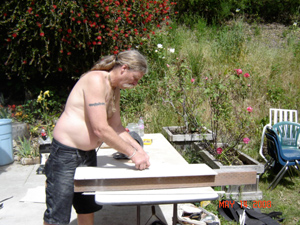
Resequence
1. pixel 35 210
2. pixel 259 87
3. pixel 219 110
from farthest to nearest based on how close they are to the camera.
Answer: pixel 259 87
pixel 219 110
pixel 35 210

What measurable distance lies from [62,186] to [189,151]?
2758mm

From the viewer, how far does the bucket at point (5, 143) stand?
14.9 ft

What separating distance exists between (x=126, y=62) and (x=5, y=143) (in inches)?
134

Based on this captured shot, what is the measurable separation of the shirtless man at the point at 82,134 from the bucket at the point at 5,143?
9.42 feet

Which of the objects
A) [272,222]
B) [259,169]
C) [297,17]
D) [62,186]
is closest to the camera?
[62,186]

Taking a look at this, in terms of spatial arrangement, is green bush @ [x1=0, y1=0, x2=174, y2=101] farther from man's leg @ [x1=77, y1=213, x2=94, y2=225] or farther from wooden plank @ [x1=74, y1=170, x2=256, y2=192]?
wooden plank @ [x1=74, y1=170, x2=256, y2=192]

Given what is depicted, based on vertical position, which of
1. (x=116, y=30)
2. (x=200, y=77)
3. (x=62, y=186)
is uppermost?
(x=116, y=30)

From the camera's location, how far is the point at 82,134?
6.70ft

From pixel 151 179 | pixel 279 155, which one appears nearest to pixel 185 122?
pixel 279 155

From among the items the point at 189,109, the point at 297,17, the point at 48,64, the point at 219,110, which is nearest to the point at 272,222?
the point at 219,110

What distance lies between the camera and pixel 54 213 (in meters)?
2.01

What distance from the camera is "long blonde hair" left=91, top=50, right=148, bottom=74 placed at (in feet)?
6.61

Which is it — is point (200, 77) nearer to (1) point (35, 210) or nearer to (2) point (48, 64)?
(2) point (48, 64)
